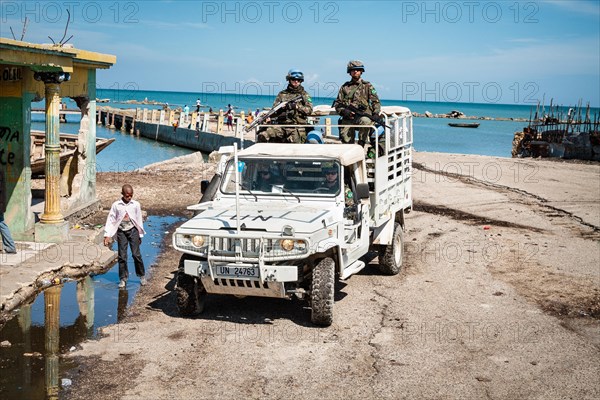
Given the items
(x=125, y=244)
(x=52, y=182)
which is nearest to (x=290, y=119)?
(x=125, y=244)

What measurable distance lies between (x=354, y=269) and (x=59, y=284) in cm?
429

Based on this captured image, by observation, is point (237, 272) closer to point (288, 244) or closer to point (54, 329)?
point (288, 244)

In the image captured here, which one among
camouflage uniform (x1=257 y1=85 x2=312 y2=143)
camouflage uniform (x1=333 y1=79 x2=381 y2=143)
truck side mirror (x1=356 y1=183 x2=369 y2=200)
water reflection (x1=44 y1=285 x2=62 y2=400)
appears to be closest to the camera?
water reflection (x1=44 y1=285 x2=62 y2=400)

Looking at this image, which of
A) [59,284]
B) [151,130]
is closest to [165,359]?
[59,284]

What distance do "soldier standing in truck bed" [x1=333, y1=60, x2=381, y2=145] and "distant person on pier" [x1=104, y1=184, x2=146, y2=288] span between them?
3.36m

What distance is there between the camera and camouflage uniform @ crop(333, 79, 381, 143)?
11203 mm

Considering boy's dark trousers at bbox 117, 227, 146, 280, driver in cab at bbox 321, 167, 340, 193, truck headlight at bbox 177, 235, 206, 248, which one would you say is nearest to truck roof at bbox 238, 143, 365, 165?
driver in cab at bbox 321, 167, 340, 193

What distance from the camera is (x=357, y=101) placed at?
11.4 m

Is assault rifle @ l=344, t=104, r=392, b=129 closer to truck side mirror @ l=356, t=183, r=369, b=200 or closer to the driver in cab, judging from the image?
the driver in cab

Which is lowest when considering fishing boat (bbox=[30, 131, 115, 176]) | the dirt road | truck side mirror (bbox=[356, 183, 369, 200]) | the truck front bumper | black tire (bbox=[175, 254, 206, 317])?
the dirt road

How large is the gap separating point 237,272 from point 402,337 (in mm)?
2044

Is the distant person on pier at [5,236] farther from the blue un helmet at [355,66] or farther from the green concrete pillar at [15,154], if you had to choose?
the blue un helmet at [355,66]

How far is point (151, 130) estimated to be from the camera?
57.1 meters

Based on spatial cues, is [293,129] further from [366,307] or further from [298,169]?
[366,307]
